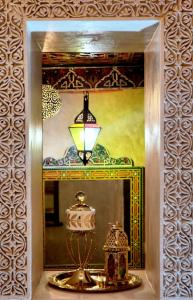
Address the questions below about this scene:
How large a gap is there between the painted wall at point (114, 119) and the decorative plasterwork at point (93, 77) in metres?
0.04

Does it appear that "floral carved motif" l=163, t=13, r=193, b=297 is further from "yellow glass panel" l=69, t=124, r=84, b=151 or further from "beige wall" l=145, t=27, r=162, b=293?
"yellow glass panel" l=69, t=124, r=84, b=151

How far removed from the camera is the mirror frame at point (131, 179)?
266cm

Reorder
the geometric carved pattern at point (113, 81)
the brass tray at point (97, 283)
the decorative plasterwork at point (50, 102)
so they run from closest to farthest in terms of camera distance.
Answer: the brass tray at point (97, 283)
the decorative plasterwork at point (50, 102)
the geometric carved pattern at point (113, 81)

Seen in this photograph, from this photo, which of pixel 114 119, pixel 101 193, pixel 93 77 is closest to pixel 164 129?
pixel 101 193

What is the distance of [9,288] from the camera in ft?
6.21

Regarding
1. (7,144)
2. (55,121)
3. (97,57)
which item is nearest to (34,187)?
(7,144)

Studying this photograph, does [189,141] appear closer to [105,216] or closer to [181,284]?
[181,284]

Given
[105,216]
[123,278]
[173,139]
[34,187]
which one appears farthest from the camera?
[105,216]

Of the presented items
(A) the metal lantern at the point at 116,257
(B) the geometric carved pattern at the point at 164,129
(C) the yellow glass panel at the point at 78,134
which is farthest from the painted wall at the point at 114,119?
(B) the geometric carved pattern at the point at 164,129

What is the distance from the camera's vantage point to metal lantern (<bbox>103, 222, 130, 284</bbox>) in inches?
85.0

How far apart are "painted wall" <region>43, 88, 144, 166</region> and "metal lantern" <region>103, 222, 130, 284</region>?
667 mm

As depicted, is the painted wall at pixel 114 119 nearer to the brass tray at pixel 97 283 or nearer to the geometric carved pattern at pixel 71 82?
the geometric carved pattern at pixel 71 82

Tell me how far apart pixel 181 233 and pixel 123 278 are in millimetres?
403

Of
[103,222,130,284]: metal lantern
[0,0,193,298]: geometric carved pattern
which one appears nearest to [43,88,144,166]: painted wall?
[103,222,130,284]: metal lantern
